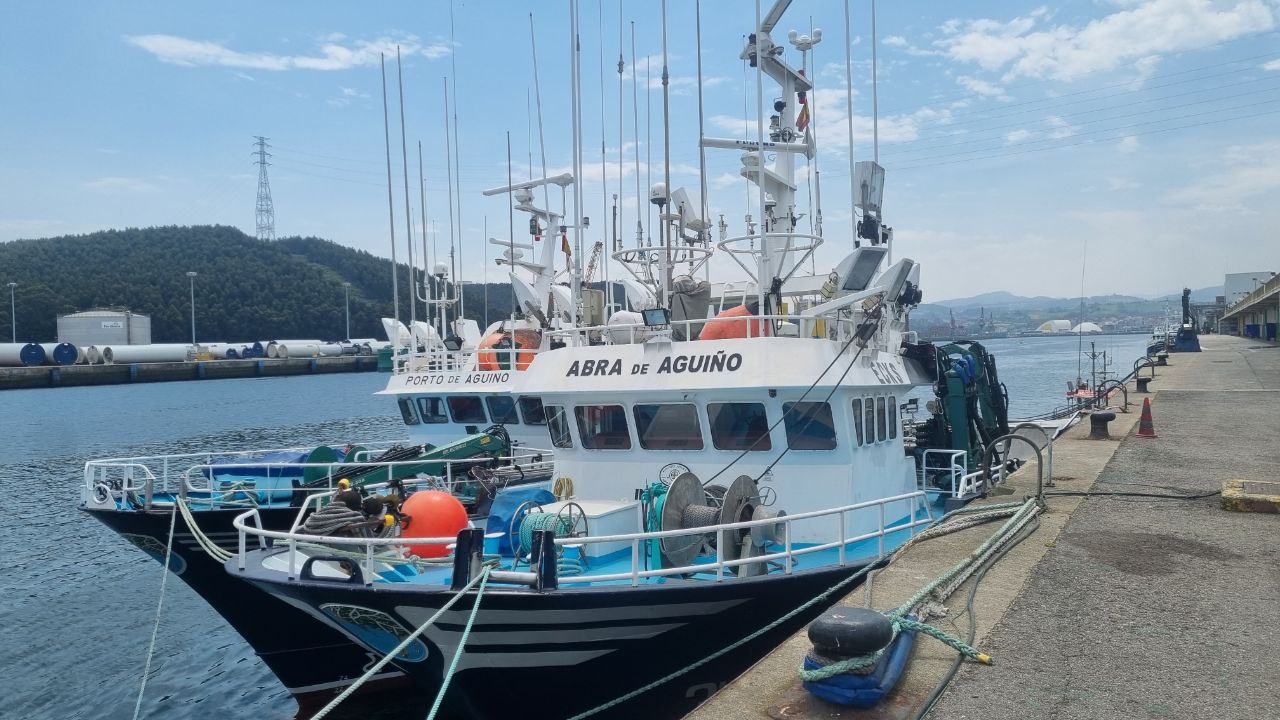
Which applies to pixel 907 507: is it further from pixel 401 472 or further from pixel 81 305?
pixel 81 305

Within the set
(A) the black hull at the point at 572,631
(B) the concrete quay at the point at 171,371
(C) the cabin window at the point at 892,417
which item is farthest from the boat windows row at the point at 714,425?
(B) the concrete quay at the point at 171,371

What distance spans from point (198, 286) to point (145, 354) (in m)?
34.8

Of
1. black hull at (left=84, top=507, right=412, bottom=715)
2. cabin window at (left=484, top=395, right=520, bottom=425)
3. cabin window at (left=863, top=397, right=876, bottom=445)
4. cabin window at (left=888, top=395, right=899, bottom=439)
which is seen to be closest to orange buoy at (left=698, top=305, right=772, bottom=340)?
cabin window at (left=863, top=397, right=876, bottom=445)

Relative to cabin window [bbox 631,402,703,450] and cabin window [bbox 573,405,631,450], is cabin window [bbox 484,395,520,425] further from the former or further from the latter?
cabin window [bbox 631,402,703,450]

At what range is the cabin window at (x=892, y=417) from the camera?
10812 mm

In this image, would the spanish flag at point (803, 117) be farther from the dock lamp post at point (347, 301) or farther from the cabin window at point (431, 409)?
the dock lamp post at point (347, 301)

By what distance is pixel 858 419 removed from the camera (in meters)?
9.78

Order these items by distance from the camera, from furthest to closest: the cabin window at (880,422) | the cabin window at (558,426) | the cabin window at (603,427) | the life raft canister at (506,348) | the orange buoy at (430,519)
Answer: the life raft canister at (506,348) < the cabin window at (558,426) < the cabin window at (880,422) < the cabin window at (603,427) < the orange buoy at (430,519)

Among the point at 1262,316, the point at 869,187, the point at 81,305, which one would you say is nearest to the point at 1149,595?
the point at 869,187

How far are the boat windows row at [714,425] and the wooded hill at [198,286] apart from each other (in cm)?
11459

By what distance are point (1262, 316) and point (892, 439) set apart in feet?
274

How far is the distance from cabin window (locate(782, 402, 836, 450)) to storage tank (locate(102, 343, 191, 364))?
98254mm

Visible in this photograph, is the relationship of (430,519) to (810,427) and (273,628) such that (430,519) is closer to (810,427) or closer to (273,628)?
(810,427)

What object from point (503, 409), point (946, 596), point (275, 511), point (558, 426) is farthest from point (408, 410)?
point (946, 596)
